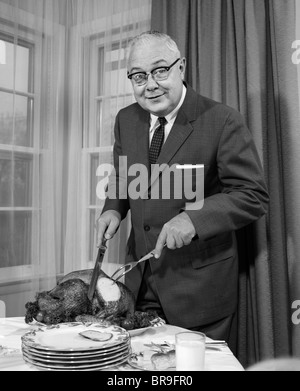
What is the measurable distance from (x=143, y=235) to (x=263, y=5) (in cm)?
122

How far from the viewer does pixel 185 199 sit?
1.75m

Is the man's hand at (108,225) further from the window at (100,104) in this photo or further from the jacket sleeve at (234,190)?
the window at (100,104)

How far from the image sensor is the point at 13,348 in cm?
114

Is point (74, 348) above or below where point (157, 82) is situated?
below

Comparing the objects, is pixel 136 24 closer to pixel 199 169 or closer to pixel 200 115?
pixel 200 115

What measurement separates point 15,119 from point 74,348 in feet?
6.65

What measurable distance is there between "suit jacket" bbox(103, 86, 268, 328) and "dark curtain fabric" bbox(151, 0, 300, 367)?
0.31 meters

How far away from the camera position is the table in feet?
3.26

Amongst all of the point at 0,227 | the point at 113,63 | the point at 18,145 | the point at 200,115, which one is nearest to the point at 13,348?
the point at 200,115

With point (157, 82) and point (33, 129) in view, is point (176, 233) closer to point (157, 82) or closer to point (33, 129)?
point (157, 82)

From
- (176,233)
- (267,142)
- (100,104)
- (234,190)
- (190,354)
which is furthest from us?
(100,104)

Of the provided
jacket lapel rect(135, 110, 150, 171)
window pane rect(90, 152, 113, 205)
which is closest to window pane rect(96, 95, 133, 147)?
window pane rect(90, 152, 113, 205)

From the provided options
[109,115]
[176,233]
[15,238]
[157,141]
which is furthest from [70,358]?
[109,115]
